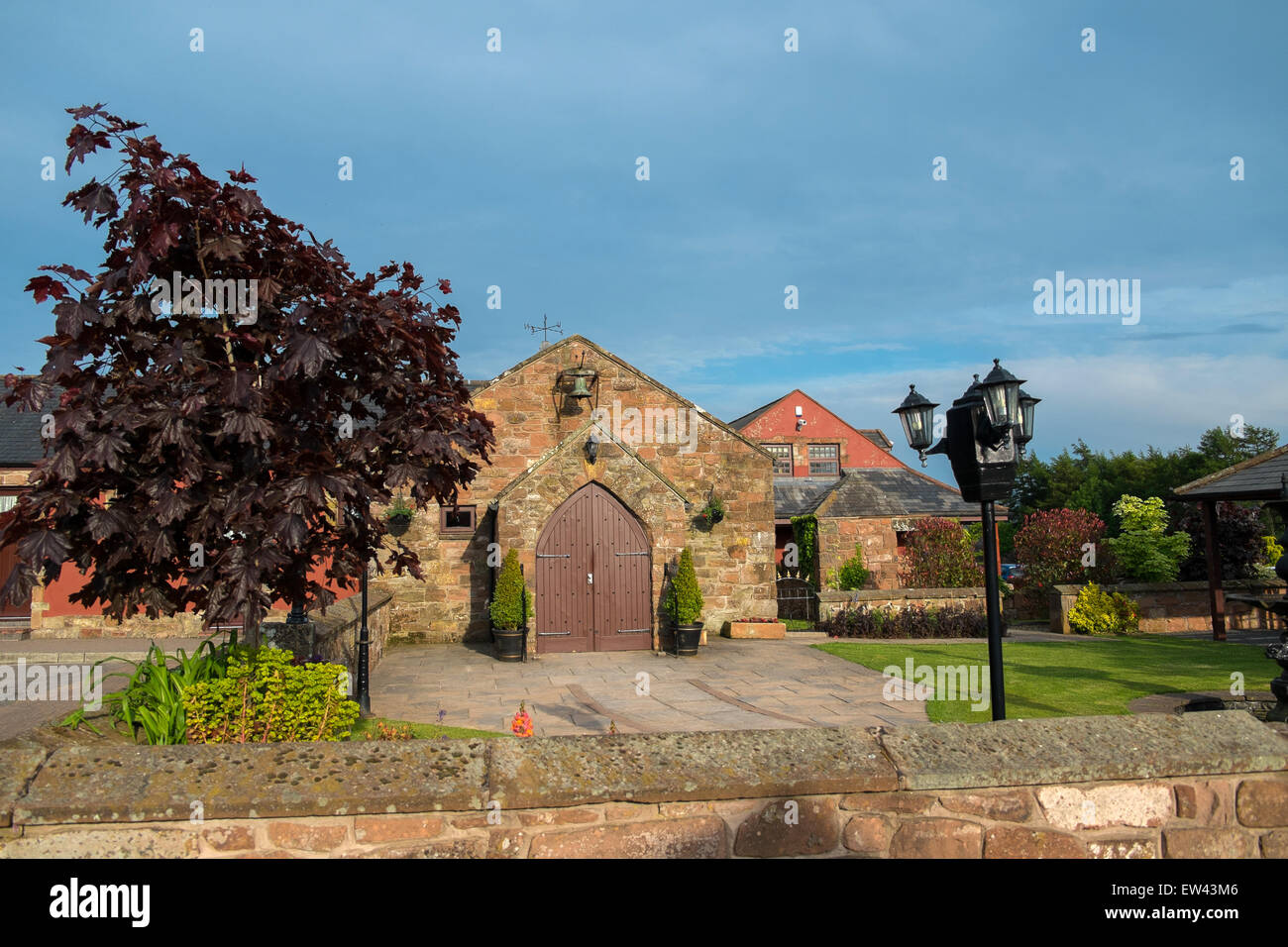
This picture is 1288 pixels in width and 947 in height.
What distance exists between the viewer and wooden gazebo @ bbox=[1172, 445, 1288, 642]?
51.3 ft

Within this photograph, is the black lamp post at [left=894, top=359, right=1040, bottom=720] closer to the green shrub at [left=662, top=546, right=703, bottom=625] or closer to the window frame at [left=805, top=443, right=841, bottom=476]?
the green shrub at [left=662, top=546, right=703, bottom=625]

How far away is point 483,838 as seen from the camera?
2869 millimetres

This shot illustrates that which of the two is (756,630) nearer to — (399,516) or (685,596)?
(685,596)

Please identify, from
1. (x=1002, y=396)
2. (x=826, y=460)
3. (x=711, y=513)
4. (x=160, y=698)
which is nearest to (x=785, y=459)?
(x=826, y=460)

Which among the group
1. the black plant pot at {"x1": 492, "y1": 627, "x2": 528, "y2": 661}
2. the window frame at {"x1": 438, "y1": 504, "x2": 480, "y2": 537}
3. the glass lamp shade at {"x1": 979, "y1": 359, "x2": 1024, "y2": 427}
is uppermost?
the glass lamp shade at {"x1": 979, "y1": 359, "x2": 1024, "y2": 427}

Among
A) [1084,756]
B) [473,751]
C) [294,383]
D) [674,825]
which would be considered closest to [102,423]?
[294,383]

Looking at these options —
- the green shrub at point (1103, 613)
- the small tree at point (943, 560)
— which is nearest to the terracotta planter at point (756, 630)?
the small tree at point (943, 560)

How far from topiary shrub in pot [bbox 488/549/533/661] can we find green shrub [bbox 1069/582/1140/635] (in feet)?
41.5

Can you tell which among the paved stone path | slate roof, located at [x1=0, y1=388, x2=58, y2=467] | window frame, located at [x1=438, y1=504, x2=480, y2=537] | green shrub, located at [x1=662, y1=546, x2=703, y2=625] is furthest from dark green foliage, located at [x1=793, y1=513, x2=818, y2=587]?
slate roof, located at [x1=0, y1=388, x2=58, y2=467]

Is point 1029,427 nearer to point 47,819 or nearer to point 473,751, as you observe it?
point 473,751

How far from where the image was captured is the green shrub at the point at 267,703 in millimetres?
4777

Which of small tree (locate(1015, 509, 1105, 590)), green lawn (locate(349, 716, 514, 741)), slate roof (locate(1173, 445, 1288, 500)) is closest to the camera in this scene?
green lawn (locate(349, 716, 514, 741))

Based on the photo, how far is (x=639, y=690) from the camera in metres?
11.7
